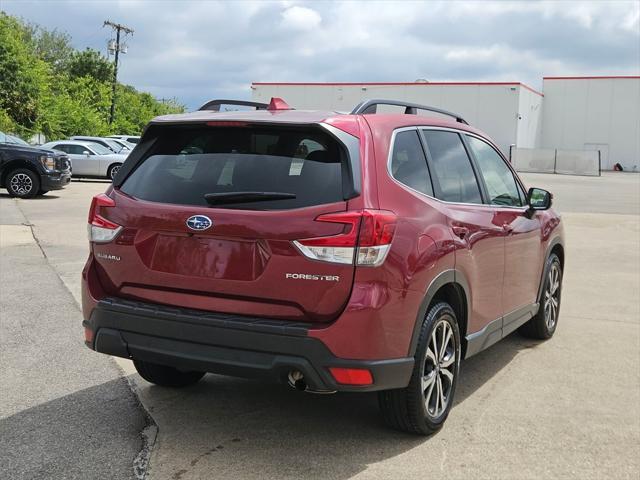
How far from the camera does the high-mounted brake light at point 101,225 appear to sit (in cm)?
388

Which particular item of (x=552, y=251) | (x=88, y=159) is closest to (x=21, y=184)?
(x=88, y=159)

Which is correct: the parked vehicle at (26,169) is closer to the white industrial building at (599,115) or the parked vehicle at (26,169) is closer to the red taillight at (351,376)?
the red taillight at (351,376)

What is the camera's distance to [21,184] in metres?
18.6

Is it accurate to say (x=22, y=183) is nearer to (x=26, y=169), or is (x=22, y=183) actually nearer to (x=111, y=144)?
(x=26, y=169)

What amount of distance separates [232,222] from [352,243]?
62cm

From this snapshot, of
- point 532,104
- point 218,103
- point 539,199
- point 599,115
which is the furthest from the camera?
point 599,115

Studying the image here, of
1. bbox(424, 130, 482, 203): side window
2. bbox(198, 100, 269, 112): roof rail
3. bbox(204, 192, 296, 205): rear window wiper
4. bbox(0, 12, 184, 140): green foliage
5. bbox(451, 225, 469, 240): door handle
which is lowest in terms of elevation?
bbox(451, 225, 469, 240): door handle

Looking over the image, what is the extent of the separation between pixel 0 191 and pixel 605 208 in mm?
18114

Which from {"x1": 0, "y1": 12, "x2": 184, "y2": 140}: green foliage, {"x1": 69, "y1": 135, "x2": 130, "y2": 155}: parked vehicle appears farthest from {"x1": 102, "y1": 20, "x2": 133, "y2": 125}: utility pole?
{"x1": 69, "y1": 135, "x2": 130, "y2": 155}: parked vehicle

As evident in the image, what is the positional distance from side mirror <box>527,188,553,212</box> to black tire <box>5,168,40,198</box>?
624 inches

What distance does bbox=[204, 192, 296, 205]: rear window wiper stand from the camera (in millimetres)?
3535

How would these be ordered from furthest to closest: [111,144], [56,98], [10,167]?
[56,98], [111,144], [10,167]

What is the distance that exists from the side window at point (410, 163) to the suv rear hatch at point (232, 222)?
39 centimetres

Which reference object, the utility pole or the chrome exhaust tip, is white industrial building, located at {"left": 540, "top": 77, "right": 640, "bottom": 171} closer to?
the utility pole
